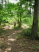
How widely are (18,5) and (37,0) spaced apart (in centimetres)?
315

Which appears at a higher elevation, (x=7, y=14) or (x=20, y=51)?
(x=7, y=14)

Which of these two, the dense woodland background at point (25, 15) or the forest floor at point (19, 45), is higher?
the dense woodland background at point (25, 15)

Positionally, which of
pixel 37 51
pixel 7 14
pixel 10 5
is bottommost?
pixel 37 51

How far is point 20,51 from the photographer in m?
4.89

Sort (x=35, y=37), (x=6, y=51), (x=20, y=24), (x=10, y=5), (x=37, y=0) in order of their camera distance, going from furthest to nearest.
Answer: (x=20, y=24)
(x=10, y=5)
(x=35, y=37)
(x=37, y=0)
(x=6, y=51)

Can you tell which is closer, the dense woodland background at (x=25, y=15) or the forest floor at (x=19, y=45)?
the forest floor at (x=19, y=45)

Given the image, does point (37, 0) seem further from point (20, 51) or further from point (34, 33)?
point (20, 51)

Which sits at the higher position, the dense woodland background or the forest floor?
the dense woodland background

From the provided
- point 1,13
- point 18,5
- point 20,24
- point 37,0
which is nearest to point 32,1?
point 37,0

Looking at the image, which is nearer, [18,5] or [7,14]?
[18,5]

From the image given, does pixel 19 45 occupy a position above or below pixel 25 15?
below

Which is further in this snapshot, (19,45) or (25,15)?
(25,15)

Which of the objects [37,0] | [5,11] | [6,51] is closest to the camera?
[6,51]

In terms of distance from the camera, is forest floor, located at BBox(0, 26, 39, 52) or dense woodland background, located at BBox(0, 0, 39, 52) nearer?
forest floor, located at BBox(0, 26, 39, 52)
